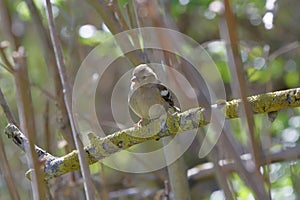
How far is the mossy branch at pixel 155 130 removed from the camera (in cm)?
163

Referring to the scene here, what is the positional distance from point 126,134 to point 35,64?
219 centimetres

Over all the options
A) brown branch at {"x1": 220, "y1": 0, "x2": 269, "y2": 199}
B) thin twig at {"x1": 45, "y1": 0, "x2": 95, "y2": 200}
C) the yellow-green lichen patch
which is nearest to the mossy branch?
the yellow-green lichen patch

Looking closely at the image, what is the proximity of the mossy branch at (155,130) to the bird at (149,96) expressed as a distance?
0.51 meters

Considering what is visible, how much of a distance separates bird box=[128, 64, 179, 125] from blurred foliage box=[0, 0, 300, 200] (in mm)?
270

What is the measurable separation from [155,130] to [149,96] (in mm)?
754

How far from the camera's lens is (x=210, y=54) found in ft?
10.7

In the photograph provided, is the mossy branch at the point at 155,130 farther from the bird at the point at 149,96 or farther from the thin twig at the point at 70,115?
the bird at the point at 149,96

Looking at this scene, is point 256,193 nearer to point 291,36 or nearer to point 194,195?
point 194,195

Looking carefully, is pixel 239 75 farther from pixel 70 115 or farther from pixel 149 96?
pixel 149 96

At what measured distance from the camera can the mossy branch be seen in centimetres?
163

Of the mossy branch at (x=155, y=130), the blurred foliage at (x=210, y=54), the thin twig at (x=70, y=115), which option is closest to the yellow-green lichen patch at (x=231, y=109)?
the mossy branch at (x=155, y=130)

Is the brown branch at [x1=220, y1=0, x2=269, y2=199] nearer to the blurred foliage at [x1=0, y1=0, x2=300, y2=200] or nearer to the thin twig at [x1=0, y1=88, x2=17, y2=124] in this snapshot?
the thin twig at [x1=0, y1=88, x2=17, y2=124]

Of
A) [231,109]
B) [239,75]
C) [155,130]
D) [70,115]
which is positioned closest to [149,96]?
[155,130]

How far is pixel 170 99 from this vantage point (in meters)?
2.31
